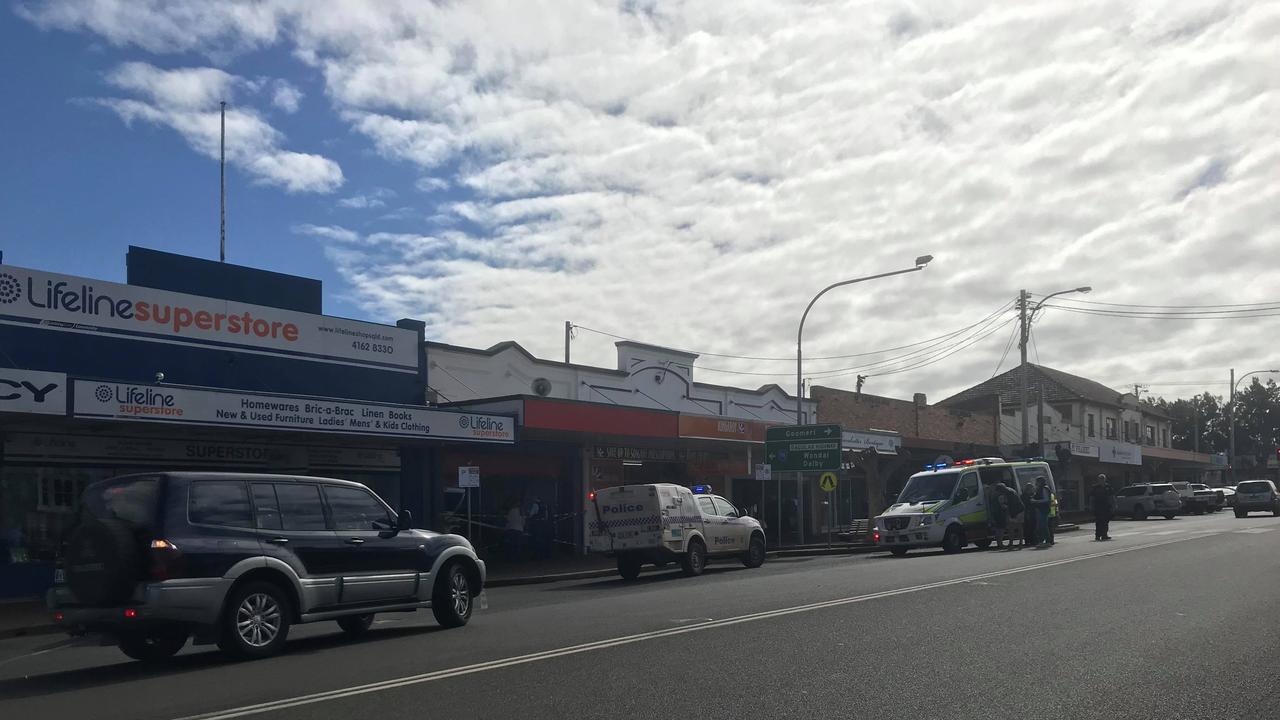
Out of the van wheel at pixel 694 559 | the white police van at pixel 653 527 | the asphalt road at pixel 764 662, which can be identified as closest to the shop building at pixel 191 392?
the white police van at pixel 653 527

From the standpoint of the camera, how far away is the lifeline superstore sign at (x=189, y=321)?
64.1ft

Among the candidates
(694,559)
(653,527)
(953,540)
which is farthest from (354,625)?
(953,540)

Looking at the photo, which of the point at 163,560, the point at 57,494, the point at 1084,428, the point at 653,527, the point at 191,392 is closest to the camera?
the point at 163,560

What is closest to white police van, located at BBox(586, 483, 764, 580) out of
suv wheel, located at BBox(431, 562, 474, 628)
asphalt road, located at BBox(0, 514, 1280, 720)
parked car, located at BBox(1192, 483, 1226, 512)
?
asphalt road, located at BBox(0, 514, 1280, 720)

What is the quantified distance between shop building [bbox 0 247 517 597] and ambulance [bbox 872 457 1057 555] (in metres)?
9.51

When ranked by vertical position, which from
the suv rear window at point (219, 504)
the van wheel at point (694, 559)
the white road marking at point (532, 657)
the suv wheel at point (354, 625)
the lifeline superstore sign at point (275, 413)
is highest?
the lifeline superstore sign at point (275, 413)

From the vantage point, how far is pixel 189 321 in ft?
71.4

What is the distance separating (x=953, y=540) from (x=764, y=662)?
18.7m

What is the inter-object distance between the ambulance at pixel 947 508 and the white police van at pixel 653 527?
5.94 meters

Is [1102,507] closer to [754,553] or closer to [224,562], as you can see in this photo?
[754,553]

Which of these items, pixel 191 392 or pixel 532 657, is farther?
pixel 191 392

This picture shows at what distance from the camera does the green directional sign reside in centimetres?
3102

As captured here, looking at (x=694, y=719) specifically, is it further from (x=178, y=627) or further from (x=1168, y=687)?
(x=178, y=627)

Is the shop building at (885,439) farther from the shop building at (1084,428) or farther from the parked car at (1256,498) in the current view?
the parked car at (1256,498)
